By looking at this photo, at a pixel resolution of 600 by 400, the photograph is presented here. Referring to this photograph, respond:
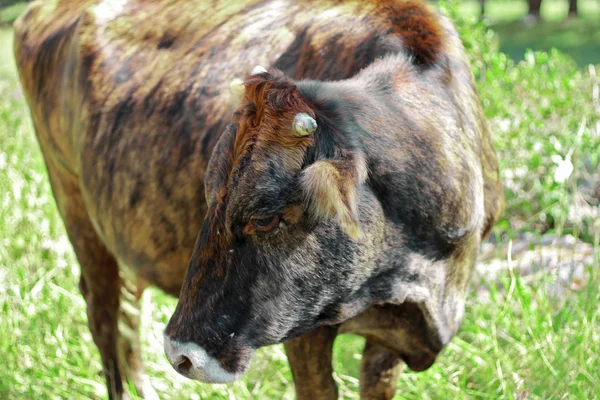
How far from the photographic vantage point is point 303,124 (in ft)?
7.14

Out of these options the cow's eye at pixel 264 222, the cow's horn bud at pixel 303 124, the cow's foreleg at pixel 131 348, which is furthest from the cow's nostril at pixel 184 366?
the cow's foreleg at pixel 131 348

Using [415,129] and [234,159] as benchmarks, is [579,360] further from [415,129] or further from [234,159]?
[234,159]

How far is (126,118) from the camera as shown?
11.6 ft

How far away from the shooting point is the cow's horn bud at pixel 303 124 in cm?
218

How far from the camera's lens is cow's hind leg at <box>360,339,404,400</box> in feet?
10.8

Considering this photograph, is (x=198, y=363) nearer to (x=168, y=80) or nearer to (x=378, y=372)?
(x=378, y=372)

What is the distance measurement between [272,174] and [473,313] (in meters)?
2.33

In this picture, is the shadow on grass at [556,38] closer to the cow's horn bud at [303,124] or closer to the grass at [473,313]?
the grass at [473,313]

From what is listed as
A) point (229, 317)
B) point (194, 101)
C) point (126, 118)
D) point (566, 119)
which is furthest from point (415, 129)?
point (566, 119)

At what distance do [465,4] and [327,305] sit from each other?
68.1ft

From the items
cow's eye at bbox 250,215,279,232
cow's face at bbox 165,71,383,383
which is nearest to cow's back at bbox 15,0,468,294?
cow's face at bbox 165,71,383,383

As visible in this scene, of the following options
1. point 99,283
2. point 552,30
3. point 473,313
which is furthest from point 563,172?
point 552,30

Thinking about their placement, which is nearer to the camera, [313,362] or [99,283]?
[313,362]

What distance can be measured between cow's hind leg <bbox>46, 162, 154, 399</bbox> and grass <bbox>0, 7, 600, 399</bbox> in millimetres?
172
